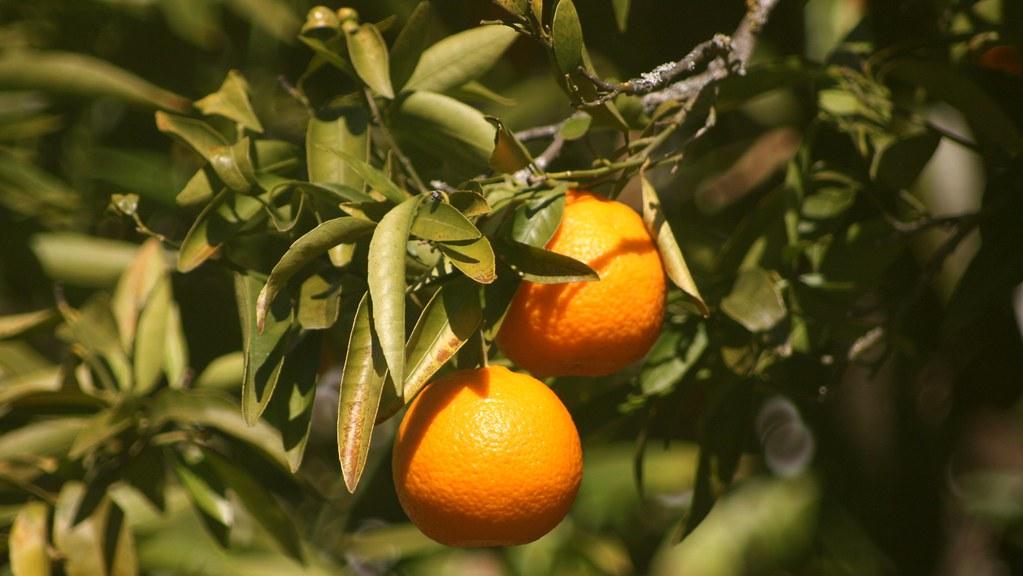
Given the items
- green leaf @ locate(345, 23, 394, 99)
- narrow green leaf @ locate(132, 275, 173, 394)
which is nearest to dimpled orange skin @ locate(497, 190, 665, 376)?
green leaf @ locate(345, 23, 394, 99)

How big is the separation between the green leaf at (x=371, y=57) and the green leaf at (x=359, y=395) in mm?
268

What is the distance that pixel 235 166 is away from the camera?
91 centimetres

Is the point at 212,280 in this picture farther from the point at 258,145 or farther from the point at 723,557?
the point at 723,557

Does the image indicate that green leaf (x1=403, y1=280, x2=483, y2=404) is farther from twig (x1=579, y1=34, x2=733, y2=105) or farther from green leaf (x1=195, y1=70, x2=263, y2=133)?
green leaf (x1=195, y1=70, x2=263, y2=133)

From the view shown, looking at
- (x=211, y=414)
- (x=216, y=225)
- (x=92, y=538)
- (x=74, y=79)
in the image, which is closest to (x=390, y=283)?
(x=216, y=225)

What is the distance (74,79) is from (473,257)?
3.09ft

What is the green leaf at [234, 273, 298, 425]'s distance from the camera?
85 cm

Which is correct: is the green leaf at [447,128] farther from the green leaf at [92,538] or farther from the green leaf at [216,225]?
the green leaf at [92,538]

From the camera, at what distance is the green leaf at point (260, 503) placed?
1230mm

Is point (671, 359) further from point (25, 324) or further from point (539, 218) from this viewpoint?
point (25, 324)

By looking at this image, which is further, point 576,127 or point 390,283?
point 576,127

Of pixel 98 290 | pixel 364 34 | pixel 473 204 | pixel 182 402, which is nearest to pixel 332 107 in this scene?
pixel 364 34

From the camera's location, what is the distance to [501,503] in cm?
85

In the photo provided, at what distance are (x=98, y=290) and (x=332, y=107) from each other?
2.50ft
